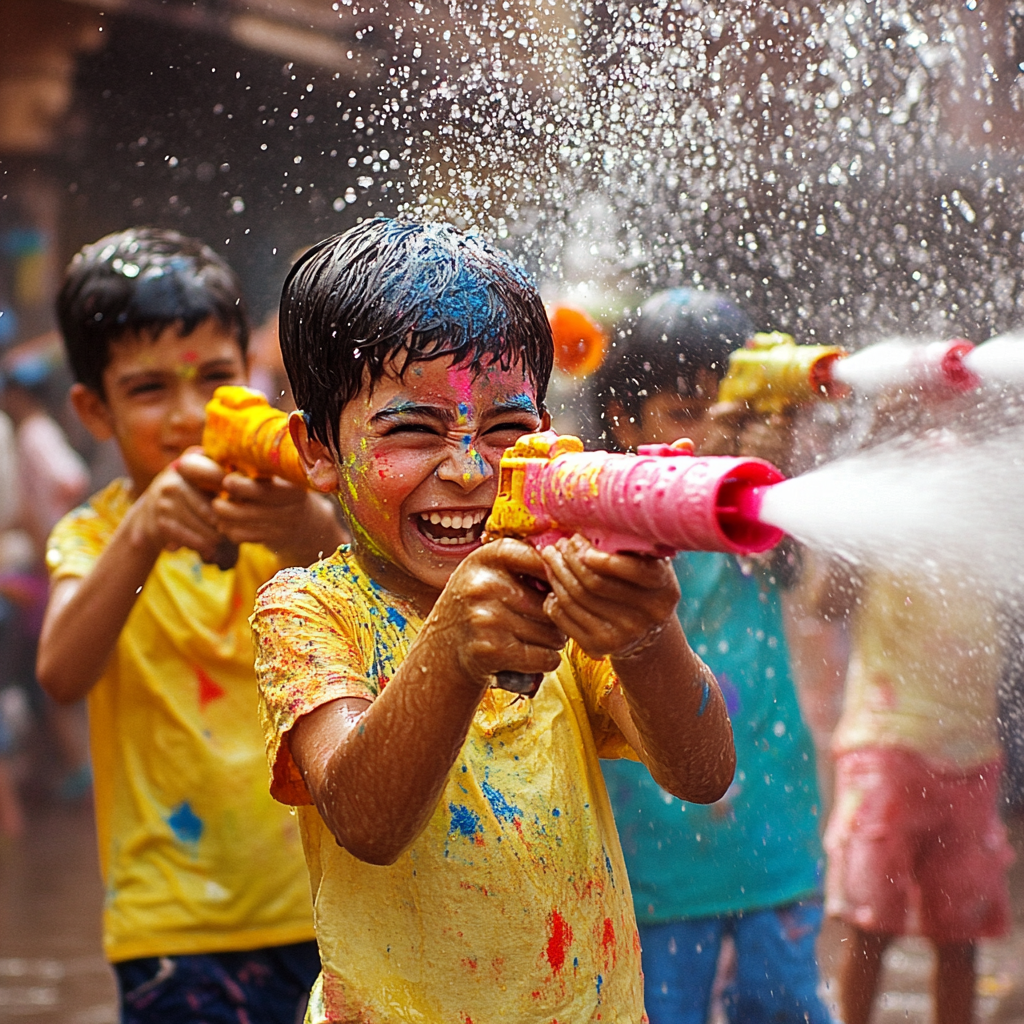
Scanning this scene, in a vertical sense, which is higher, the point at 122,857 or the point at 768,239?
the point at 768,239

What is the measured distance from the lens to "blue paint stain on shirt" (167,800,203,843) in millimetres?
2316

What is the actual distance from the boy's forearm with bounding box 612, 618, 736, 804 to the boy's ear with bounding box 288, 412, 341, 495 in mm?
409

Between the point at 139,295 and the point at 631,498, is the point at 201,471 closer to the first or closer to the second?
the point at 139,295

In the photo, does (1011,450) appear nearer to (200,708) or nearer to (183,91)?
Answer: (200,708)

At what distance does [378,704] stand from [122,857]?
1244mm

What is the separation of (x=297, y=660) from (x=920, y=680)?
178 cm

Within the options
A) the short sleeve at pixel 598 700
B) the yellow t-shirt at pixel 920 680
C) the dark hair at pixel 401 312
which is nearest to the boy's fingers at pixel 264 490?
the dark hair at pixel 401 312

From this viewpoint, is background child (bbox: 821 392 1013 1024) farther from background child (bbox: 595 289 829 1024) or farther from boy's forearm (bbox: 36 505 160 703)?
boy's forearm (bbox: 36 505 160 703)

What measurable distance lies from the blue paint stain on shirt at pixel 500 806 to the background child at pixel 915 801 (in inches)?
61.0

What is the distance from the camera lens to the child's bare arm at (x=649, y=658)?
1.11 metres

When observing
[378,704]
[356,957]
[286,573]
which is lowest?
[356,957]

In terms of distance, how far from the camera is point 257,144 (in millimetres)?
2822

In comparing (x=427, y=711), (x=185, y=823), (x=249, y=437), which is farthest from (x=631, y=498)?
(x=185, y=823)

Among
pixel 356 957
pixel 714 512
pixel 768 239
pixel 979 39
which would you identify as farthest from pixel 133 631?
pixel 979 39
